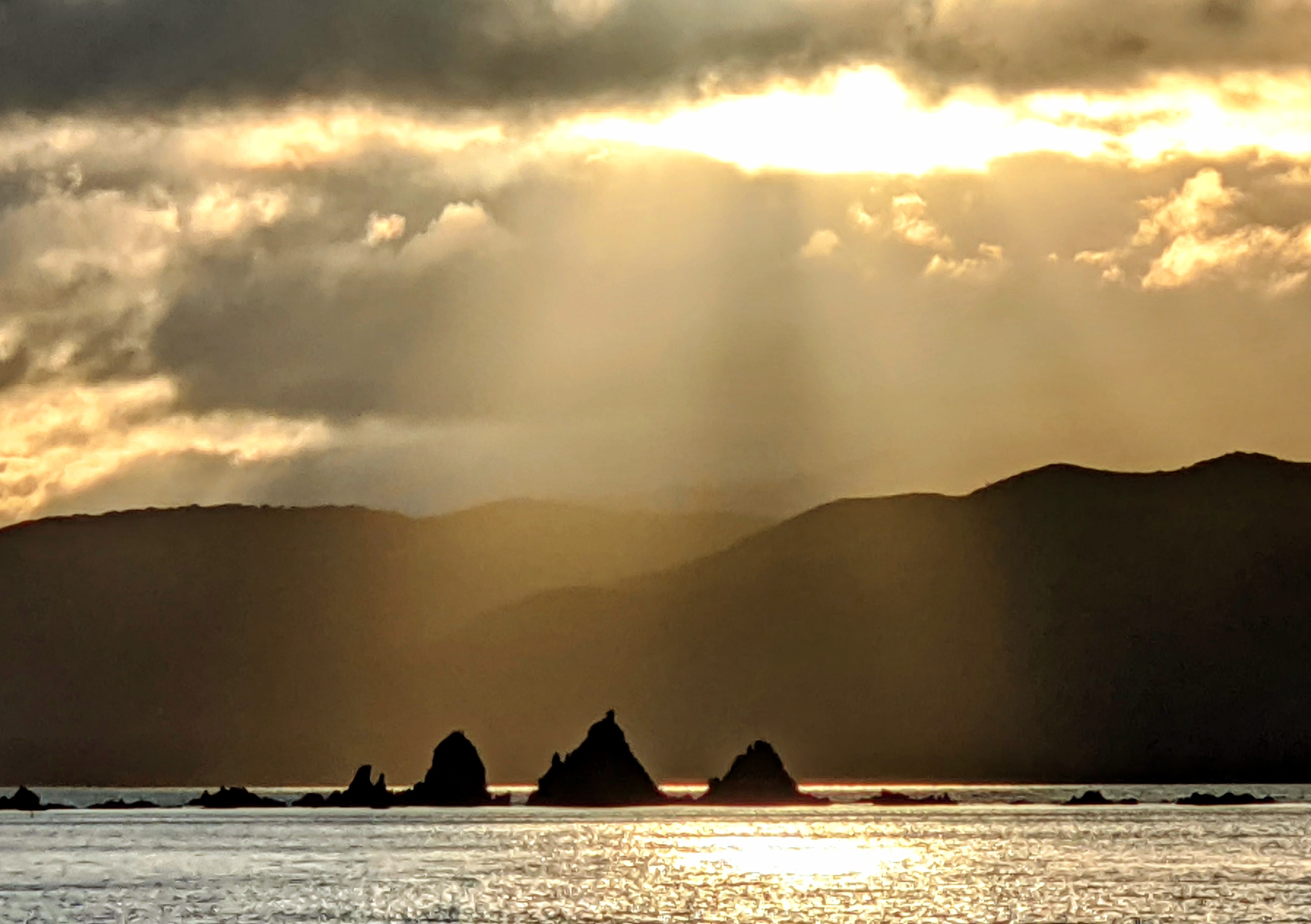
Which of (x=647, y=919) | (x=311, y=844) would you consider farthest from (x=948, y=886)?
(x=311, y=844)

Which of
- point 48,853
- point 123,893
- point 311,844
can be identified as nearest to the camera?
point 123,893

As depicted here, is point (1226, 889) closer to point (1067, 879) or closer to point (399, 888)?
point (1067, 879)

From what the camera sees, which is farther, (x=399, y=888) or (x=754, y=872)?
(x=754, y=872)

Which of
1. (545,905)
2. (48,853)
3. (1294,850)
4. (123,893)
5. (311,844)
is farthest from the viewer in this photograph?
(311,844)

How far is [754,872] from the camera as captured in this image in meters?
154

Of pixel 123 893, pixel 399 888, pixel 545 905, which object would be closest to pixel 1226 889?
pixel 545 905

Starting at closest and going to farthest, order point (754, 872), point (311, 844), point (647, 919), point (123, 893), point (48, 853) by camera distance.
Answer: point (647, 919)
point (123, 893)
point (754, 872)
point (48, 853)
point (311, 844)

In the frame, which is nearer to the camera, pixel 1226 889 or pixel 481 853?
pixel 1226 889

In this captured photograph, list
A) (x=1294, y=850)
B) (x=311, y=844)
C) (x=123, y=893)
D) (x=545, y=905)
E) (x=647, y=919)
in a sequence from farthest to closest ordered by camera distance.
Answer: (x=311, y=844), (x=1294, y=850), (x=123, y=893), (x=545, y=905), (x=647, y=919)

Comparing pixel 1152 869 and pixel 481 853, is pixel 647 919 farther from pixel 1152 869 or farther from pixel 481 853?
pixel 481 853

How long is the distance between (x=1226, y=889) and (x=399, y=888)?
42528 mm

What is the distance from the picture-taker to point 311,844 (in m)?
197

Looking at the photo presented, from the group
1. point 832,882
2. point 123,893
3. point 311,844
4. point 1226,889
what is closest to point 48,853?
point 311,844

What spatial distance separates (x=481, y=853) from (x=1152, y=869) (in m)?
51.7
